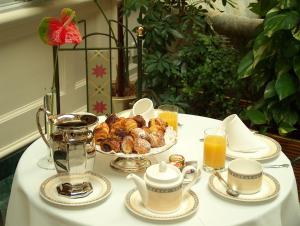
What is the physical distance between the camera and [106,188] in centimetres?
164

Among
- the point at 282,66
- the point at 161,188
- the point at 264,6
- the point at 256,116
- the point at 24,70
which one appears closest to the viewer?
the point at 161,188

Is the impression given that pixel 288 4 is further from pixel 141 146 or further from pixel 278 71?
pixel 141 146

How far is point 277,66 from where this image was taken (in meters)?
2.82

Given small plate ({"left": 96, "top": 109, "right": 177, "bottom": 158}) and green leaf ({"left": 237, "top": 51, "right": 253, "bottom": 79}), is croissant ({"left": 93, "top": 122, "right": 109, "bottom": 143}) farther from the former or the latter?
green leaf ({"left": 237, "top": 51, "right": 253, "bottom": 79})

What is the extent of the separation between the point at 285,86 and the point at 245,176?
124cm

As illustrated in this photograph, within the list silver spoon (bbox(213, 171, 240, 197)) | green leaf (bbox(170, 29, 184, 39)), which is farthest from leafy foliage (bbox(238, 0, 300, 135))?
silver spoon (bbox(213, 171, 240, 197))

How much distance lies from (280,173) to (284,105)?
1146 millimetres

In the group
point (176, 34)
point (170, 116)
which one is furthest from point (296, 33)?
point (170, 116)

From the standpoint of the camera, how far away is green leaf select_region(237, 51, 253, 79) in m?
2.91

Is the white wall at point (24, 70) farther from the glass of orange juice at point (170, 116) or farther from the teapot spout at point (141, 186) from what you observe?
the teapot spout at point (141, 186)

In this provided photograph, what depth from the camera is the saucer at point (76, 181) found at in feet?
5.12

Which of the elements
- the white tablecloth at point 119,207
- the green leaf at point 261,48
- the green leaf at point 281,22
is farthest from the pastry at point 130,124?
the green leaf at point 261,48

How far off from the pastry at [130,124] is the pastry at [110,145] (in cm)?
8

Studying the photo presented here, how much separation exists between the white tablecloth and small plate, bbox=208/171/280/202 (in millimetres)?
15
